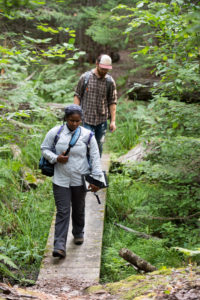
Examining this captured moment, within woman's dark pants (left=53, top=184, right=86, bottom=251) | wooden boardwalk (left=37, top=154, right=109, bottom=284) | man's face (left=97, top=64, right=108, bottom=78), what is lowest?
wooden boardwalk (left=37, top=154, right=109, bottom=284)

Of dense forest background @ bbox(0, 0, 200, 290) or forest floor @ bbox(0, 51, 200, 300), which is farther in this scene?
dense forest background @ bbox(0, 0, 200, 290)

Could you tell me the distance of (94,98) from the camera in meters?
7.09

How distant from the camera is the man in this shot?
7.00 meters

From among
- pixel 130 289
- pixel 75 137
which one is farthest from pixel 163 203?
pixel 130 289

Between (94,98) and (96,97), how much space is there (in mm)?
47

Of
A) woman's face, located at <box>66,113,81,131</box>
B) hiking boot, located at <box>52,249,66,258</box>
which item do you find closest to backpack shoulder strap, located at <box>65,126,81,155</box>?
woman's face, located at <box>66,113,81,131</box>

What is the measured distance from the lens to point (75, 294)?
4367 millimetres

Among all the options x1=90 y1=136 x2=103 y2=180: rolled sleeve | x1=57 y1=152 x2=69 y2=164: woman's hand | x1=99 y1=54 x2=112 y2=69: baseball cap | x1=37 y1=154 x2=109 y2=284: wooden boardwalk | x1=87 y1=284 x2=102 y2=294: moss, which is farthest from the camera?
x1=99 y1=54 x2=112 y2=69: baseball cap

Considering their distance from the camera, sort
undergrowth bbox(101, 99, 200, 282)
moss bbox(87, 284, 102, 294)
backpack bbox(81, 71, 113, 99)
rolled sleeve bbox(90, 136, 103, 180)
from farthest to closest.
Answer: backpack bbox(81, 71, 113, 99), undergrowth bbox(101, 99, 200, 282), rolled sleeve bbox(90, 136, 103, 180), moss bbox(87, 284, 102, 294)

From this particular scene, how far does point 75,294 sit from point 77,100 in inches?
152

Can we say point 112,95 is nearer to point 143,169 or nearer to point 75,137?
point 143,169

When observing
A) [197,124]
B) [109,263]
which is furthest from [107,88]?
[109,263]

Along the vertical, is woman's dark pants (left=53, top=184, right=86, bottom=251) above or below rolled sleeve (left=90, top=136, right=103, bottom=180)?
below

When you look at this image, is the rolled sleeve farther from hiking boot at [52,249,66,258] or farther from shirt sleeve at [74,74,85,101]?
shirt sleeve at [74,74,85,101]
